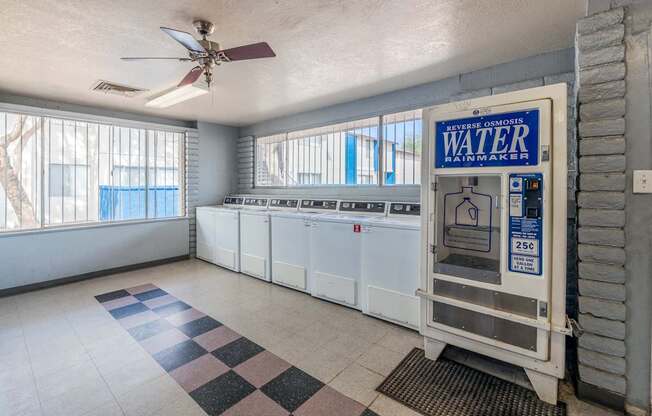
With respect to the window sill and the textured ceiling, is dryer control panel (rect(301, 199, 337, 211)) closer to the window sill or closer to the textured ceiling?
the textured ceiling

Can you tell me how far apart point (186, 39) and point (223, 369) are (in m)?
2.24

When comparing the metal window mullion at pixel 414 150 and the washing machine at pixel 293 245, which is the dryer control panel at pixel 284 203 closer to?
the washing machine at pixel 293 245

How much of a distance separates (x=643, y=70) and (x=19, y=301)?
19.2 feet

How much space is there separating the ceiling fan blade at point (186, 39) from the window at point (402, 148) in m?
2.34

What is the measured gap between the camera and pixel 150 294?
3660 mm

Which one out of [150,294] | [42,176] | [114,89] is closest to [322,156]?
[114,89]

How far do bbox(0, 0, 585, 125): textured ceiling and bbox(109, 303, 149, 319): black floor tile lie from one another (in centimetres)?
244

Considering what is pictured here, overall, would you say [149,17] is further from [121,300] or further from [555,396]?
[555,396]

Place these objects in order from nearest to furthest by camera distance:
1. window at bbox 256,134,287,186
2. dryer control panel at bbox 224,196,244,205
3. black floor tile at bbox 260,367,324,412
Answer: black floor tile at bbox 260,367,324,412 → window at bbox 256,134,287,186 → dryer control panel at bbox 224,196,244,205

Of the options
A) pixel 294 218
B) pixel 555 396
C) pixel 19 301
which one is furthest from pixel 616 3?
pixel 19 301

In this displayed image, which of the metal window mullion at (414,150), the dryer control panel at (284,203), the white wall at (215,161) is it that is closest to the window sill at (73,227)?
the white wall at (215,161)

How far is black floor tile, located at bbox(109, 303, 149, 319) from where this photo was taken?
3080mm

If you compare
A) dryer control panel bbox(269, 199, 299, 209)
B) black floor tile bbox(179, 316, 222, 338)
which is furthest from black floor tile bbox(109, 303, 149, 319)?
dryer control panel bbox(269, 199, 299, 209)

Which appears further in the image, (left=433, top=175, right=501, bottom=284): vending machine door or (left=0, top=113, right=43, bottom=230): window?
(left=0, top=113, right=43, bottom=230): window
